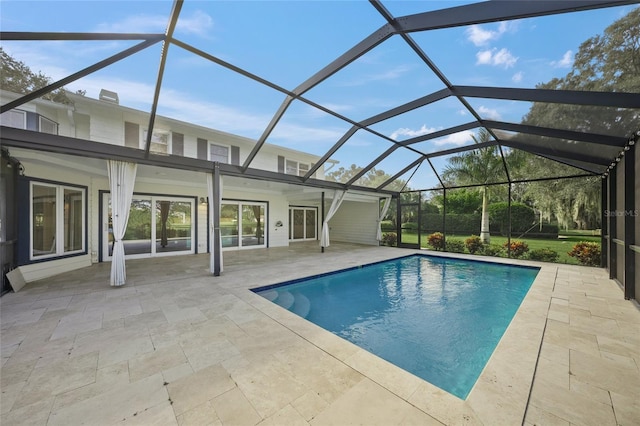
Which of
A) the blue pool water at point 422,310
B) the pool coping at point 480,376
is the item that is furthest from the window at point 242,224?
the pool coping at point 480,376

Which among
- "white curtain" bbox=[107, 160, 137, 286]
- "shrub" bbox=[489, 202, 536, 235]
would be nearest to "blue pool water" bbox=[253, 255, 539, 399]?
"white curtain" bbox=[107, 160, 137, 286]

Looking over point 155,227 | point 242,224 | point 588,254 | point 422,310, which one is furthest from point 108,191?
point 588,254

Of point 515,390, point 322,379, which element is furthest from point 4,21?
point 515,390

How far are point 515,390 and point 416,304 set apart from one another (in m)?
2.74

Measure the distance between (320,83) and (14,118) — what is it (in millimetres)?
6245

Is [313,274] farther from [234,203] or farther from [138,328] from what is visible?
[234,203]

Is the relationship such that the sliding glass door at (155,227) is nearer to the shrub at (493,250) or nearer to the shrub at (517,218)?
the shrub at (493,250)

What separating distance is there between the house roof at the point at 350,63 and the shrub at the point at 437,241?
5.12m

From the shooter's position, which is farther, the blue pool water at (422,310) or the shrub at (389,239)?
the shrub at (389,239)

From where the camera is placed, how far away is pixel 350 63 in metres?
3.95

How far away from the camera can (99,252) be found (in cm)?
750

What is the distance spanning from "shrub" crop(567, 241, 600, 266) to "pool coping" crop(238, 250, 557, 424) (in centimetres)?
581

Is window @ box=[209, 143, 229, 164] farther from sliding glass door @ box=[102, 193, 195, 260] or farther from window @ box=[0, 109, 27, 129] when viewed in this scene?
window @ box=[0, 109, 27, 129]

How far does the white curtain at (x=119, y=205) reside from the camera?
4.93 metres
